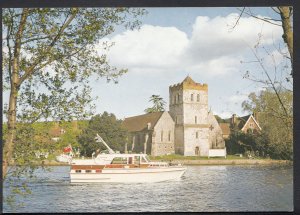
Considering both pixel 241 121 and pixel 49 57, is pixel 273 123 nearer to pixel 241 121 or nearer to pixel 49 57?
pixel 241 121

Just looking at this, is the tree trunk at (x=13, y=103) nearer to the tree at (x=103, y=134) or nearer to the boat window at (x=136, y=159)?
the tree at (x=103, y=134)

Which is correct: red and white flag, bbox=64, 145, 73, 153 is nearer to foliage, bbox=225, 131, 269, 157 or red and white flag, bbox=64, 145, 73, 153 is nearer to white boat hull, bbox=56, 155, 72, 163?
white boat hull, bbox=56, 155, 72, 163

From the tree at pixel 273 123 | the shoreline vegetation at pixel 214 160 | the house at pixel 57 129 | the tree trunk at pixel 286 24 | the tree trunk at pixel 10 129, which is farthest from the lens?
the shoreline vegetation at pixel 214 160

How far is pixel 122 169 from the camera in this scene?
7.34m

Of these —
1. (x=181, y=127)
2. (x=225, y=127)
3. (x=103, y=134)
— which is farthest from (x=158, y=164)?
(x=225, y=127)

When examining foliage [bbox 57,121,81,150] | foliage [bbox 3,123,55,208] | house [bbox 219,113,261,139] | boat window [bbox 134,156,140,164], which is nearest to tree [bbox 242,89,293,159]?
house [bbox 219,113,261,139]

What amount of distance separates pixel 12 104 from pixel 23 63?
49 centimetres

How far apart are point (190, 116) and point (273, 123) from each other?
112 centimetres

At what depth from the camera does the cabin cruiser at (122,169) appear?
708 centimetres

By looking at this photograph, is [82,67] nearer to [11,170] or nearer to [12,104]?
[12,104]

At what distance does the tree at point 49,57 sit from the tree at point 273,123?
1.91 m

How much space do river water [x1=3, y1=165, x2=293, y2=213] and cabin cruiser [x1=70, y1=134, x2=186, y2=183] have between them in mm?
115

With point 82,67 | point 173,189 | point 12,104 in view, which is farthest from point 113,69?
point 173,189

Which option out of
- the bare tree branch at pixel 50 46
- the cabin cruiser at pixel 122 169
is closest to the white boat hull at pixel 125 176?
the cabin cruiser at pixel 122 169
